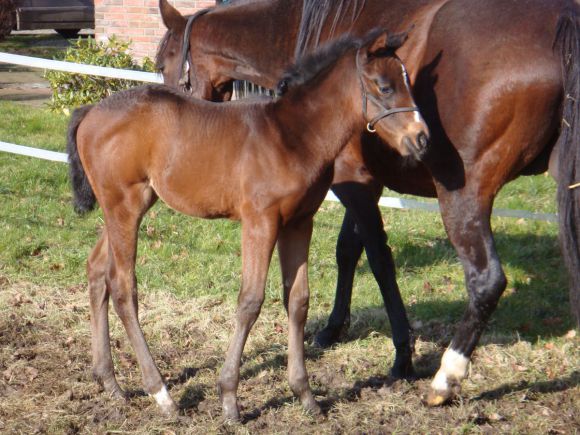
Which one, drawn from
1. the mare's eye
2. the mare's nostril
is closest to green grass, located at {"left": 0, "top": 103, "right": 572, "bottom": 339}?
the mare's nostril

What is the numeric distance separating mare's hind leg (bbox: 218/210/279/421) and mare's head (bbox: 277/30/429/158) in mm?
637

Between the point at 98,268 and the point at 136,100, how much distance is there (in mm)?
924

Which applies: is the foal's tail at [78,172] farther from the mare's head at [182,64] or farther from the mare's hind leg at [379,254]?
the mare's hind leg at [379,254]

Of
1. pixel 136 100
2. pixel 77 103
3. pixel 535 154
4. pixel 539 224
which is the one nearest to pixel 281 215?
pixel 136 100

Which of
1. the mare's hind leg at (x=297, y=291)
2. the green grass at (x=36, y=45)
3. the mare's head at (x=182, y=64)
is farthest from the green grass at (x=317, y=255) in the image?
the green grass at (x=36, y=45)

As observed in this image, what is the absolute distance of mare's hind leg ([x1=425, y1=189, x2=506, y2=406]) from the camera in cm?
390

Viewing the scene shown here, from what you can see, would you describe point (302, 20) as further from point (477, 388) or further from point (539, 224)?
point (539, 224)

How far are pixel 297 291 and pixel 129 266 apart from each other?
830 millimetres

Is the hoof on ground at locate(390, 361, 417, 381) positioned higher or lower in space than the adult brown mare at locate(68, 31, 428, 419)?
lower

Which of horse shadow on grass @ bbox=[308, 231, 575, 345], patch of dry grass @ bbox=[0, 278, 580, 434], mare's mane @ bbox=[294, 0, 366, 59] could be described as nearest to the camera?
patch of dry grass @ bbox=[0, 278, 580, 434]

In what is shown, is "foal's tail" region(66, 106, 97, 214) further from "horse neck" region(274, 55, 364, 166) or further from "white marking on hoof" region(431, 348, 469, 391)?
"white marking on hoof" region(431, 348, 469, 391)

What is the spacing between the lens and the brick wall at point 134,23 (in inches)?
448

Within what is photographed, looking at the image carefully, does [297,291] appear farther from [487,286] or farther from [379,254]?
[487,286]

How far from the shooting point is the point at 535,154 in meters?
3.88
